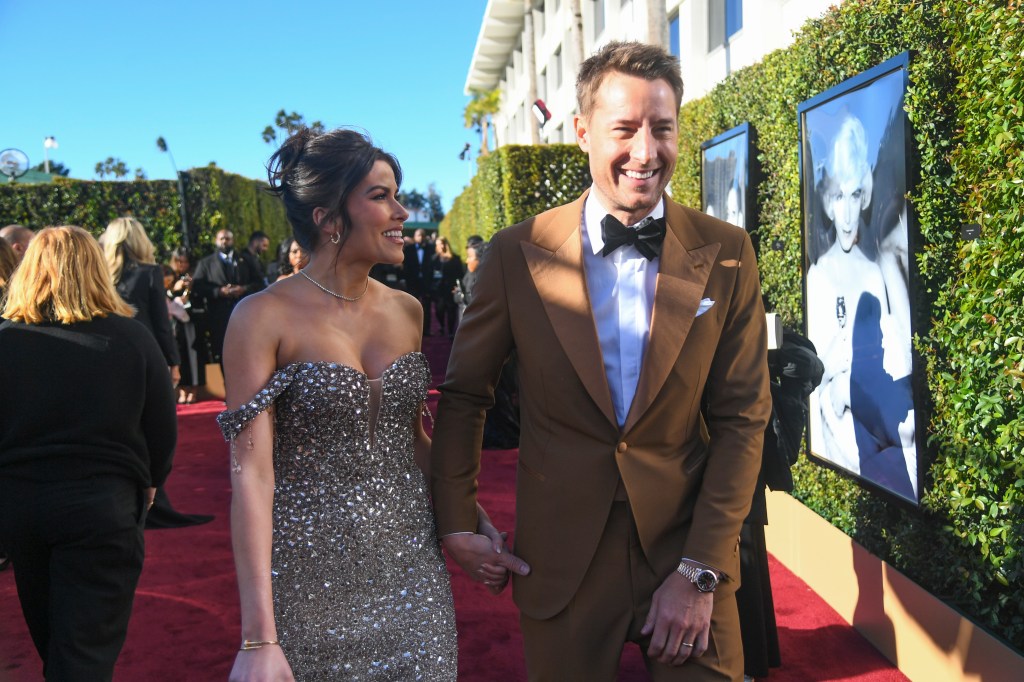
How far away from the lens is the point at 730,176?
737 cm

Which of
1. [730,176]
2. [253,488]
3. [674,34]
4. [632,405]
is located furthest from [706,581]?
[674,34]

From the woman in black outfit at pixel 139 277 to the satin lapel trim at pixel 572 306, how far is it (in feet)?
18.4

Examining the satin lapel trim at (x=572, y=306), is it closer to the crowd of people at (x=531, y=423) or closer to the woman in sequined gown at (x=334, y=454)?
the crowd of people at (x=531, y=423)

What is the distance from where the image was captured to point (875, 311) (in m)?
4.73

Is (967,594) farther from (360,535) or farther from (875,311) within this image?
(360,535)

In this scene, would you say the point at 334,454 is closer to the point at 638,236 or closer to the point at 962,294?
the point at 638,236

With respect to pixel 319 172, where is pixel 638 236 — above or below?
below

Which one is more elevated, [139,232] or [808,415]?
[139,232]

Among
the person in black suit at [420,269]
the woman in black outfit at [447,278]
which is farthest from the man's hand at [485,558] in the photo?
the person in black suit at [420,269]

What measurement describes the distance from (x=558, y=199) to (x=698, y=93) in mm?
2658

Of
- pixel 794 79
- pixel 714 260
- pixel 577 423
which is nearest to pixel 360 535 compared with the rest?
pixel 577 423

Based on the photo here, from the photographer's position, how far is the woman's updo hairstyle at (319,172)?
2438mm

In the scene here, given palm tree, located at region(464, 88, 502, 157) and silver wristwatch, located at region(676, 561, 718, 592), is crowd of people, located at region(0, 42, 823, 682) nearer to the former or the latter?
silver wristwatch, located at region(676, 561, 718, 592)

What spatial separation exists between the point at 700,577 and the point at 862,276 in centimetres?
319
